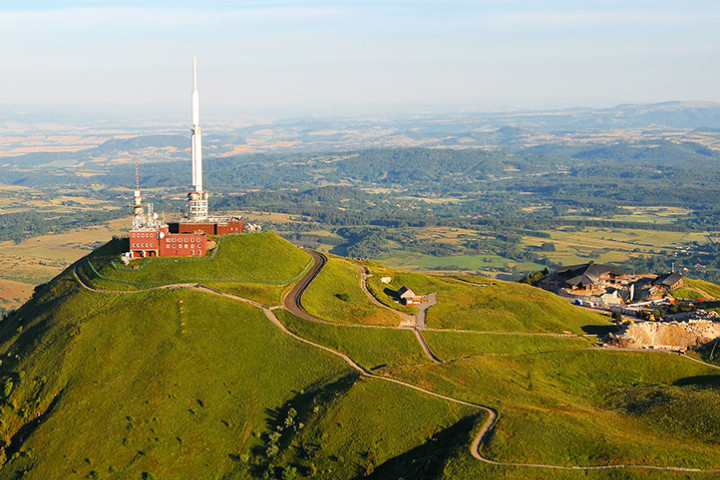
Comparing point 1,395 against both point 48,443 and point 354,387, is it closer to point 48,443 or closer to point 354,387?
point 48,443

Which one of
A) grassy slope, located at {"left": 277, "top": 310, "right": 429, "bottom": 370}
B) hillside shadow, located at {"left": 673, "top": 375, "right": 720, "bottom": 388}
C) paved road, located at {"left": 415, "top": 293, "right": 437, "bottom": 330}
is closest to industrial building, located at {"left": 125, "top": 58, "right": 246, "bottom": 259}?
grassy slope, located at {"left": 277, "top": 310, "right": 429, "bottom": 370}

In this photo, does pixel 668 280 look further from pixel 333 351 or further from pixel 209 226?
pixel 209 226

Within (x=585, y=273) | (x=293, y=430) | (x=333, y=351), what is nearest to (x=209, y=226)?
(x=333, y=351)

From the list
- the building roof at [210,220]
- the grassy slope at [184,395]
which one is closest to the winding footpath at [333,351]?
the grassy slope at [184,395]

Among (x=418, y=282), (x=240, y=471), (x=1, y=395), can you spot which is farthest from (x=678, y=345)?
(x=1, y=395)

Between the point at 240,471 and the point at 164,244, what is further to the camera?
the point at 164,244

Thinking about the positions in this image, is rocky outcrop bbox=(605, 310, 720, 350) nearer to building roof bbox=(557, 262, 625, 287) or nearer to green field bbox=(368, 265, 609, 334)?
green field bbox=(368, 265, 609, 334)
